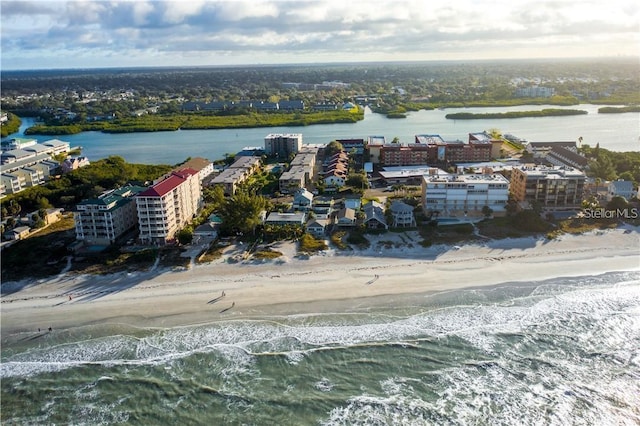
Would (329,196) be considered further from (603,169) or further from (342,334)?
(603,169)

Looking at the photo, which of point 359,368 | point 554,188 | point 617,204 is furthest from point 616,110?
point 359,368

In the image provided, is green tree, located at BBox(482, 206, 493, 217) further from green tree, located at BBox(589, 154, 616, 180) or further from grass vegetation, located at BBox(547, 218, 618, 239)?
green tree, located at BBox(589, 154, 616, 180)

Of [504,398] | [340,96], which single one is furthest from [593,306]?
[340,96]

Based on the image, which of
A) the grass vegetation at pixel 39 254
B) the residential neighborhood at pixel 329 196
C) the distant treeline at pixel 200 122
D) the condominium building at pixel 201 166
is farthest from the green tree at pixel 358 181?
the distant treeline at pixel 200 122

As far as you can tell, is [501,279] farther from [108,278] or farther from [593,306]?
[108,278]

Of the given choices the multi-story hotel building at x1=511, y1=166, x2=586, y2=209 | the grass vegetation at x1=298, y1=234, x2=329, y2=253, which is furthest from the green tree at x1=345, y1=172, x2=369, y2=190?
the multi-story hotel building at x1=511, y1=166, x2=586, y2=209

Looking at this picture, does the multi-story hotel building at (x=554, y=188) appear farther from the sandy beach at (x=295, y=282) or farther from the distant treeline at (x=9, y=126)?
the distant treeline at (x=9, y=126)
